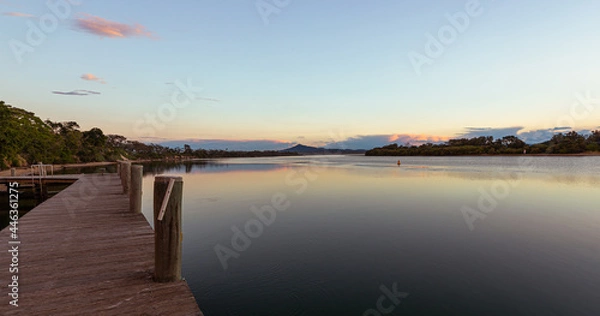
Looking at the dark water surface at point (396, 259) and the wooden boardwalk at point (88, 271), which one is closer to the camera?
the wooden boardwalk at point (88, 271)

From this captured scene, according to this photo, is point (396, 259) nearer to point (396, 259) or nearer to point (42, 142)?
point (396, 259)

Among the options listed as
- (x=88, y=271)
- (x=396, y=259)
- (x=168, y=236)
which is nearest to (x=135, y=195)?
(x=88, y=271)

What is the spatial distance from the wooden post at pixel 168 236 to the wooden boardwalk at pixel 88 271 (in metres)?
0.19

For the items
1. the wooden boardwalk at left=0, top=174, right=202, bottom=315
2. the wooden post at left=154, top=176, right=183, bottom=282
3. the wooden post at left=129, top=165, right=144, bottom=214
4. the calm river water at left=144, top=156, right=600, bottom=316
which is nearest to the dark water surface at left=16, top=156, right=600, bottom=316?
the calm river water at left=144, top=156, right=600, bottom=316

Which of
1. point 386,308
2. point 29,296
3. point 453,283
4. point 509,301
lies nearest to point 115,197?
point 29,296

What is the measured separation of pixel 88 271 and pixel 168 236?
6.52ft

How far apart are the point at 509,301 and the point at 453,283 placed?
1388mm

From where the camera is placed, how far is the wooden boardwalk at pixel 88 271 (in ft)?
13.7

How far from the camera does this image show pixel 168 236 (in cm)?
487

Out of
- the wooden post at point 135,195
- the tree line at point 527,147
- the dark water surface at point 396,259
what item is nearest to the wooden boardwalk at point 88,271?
the wooden post at point 135,195

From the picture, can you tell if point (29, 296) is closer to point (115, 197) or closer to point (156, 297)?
point (156, 297)

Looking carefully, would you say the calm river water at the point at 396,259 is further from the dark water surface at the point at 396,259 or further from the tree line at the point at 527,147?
the tree line at the point at 527,147

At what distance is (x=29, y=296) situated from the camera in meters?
4.47

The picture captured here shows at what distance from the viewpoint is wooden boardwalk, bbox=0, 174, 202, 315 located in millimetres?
4180
